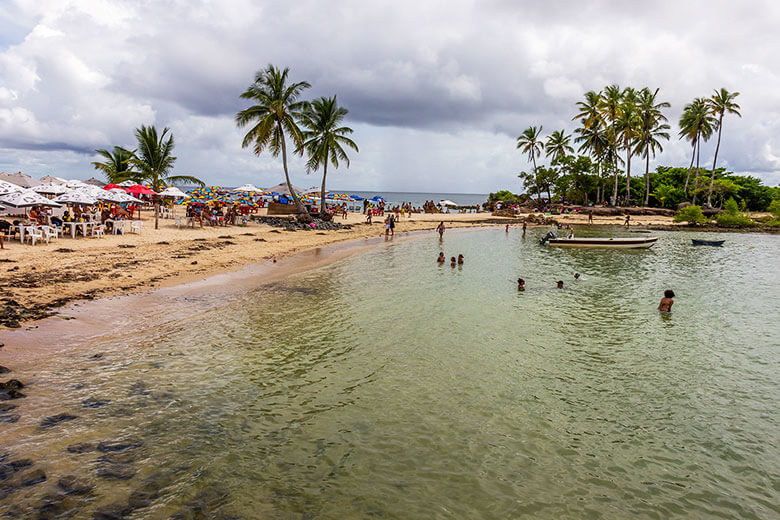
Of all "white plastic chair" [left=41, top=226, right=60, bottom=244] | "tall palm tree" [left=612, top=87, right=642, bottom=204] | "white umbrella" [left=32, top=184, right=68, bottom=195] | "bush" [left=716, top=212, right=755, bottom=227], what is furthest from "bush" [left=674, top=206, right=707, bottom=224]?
"white umbrella" [left=32, top=184, right=68, bottom=195]

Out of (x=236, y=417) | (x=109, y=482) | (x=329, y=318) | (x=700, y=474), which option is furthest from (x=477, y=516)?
(x=329, y=318)

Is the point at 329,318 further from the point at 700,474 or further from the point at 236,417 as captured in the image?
the point at 700,474

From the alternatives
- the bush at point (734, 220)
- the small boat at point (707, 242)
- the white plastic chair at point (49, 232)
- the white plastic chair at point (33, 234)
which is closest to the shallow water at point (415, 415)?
the white plastic chair at point (33, 234)

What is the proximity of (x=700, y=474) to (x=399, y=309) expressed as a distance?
942 cm

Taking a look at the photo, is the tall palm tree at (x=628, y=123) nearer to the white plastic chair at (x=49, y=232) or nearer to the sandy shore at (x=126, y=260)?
the sandy shore at (x=126, y=260)

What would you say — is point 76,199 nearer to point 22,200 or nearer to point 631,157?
point 22,200

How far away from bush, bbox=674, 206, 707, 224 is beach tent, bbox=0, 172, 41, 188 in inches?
2716

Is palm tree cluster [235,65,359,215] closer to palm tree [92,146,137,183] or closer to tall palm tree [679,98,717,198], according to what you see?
palm tree [92,146,137,183]

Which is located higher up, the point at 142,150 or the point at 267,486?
the point at 142,150

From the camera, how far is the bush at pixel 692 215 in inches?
1895

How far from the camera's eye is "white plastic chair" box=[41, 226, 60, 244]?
20062mm

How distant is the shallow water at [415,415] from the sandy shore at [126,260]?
13.2 feet

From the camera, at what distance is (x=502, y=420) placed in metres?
7.38

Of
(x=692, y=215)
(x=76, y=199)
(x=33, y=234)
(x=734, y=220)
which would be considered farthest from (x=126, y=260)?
(x=734, y=220)
